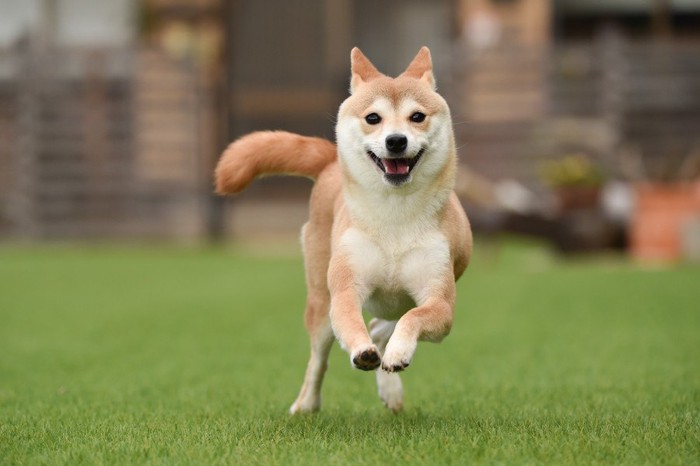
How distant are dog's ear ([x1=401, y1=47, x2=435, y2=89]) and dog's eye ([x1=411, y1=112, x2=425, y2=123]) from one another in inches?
9.2

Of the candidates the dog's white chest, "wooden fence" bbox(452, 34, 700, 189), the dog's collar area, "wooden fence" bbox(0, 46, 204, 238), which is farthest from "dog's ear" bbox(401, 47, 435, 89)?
"wooden fence" bbox(0, 46, 204, 238)

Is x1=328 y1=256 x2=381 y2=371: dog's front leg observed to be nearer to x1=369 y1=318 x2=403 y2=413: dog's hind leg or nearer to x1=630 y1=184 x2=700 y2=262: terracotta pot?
x1=369 y1=318 x2=403 y2=413: dog's hind leg

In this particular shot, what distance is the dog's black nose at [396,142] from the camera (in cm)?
346

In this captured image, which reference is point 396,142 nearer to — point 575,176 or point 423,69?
point 423,69

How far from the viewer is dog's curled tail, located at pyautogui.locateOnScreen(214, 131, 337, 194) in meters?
4.01

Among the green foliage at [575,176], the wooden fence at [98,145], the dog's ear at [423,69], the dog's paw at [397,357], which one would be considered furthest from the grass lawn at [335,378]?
the wooden fence at [98,145]

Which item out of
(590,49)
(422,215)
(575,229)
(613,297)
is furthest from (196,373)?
(590,49)

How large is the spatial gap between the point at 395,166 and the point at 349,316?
0.52 meters

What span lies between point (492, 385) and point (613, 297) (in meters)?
3.83

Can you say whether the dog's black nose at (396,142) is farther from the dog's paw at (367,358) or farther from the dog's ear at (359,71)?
the dog's paw at (367,358)

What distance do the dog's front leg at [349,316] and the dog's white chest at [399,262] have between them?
28 mm

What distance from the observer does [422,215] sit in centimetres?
356

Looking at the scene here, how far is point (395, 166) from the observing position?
3.53 metres

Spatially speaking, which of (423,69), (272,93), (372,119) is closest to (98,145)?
(272,93)
